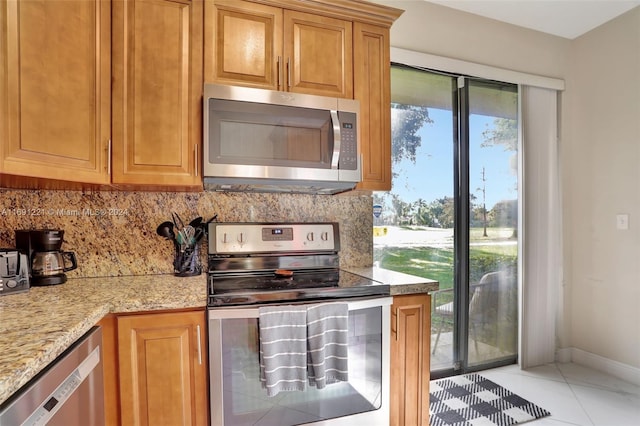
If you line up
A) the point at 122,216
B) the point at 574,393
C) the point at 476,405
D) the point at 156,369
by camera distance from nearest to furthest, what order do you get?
the point at 156,369 → the point at 122,216 → the point at 476,405 → the point at 574,393

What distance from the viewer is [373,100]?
5.93ft

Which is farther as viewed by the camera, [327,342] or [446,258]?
[446,258]

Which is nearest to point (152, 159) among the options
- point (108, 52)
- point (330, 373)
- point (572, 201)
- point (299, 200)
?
point (108, 52)

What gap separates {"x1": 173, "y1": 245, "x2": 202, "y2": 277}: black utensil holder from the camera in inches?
65.9

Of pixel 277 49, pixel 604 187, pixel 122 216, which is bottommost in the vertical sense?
pixel 122 216

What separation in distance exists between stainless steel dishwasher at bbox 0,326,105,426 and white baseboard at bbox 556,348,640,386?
314 cm

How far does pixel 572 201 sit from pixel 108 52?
128 inches

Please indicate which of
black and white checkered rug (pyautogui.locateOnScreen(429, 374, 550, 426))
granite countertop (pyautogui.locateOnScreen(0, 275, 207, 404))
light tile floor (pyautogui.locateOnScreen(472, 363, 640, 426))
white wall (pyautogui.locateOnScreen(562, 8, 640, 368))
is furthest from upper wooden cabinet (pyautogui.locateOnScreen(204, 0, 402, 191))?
white wall (pyautogui.locateOnScreen(562, 8, 640, 368))

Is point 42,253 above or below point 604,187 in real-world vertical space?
below

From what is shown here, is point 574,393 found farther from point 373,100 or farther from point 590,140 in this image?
point 373,100

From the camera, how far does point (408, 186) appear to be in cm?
242

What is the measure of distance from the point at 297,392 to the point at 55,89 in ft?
4.81

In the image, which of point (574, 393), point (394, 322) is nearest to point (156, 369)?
point (394, 322)

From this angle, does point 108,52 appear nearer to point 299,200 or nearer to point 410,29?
point 299,200
